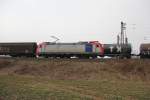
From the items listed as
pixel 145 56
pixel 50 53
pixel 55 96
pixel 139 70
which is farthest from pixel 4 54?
pixel 55 96

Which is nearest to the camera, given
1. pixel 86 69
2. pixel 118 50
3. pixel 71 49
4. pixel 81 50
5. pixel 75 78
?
pixel 75 78

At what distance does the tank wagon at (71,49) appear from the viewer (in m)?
56.1

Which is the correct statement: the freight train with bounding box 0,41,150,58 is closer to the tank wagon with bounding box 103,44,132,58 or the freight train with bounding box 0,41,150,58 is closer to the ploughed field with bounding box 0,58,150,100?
the tank wagon with bounding box 103,44,132,58

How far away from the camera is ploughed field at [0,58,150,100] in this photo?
93.5 feet

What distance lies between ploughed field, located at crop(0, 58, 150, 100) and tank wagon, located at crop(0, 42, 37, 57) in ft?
23.5

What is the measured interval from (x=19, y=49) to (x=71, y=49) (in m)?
10.3

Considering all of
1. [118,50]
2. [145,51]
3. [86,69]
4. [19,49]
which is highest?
[19,49]

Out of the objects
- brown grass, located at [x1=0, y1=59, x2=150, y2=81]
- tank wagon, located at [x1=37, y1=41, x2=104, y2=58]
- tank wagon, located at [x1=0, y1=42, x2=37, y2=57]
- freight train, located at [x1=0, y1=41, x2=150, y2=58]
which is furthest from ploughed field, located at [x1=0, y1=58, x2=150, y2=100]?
tank wagon, located at [x1=37, y1=41, x2=104, y2=58]

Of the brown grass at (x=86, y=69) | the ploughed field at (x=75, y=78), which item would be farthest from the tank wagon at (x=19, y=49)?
the brown grass at (x=86, y=69)

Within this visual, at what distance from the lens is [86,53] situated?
56344 millimetres

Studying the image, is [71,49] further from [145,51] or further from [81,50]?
[145,51]

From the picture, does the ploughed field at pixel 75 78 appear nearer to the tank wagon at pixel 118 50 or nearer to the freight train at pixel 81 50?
the freight train at pixel 81 50

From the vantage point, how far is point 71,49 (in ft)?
188

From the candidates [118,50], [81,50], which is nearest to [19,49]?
[81,50]
